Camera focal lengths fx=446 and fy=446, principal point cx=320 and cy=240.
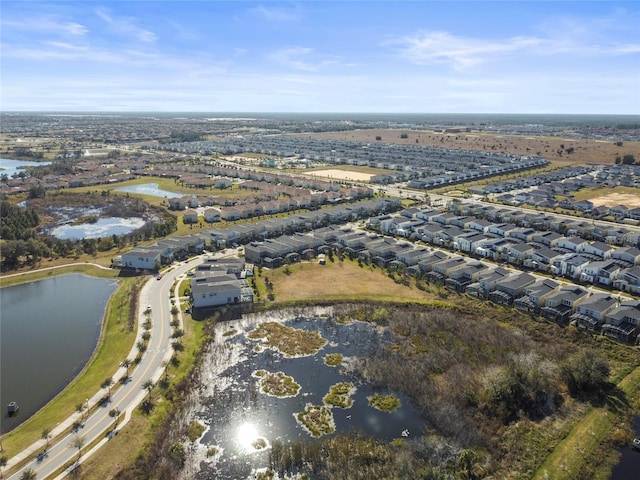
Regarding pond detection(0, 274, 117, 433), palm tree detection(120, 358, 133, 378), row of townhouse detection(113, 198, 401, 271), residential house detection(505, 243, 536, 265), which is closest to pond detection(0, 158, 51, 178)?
row of townhouse detection(113, 198, 401, 271)

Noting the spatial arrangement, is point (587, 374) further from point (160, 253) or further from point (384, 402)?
point (160, 253)

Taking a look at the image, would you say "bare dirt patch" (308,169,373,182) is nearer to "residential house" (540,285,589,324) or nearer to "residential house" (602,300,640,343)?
"residential house" (540,285,589,324)

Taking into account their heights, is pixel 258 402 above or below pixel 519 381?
below

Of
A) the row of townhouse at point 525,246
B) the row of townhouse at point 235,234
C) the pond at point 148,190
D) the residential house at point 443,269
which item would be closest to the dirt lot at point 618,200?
the row of townhouse at point 525,246

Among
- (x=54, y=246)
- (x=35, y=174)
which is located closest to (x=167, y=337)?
(x=54, y=246)

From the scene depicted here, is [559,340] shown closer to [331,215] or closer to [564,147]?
[331,215]

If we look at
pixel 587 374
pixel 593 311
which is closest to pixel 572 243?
pixel 593 311
